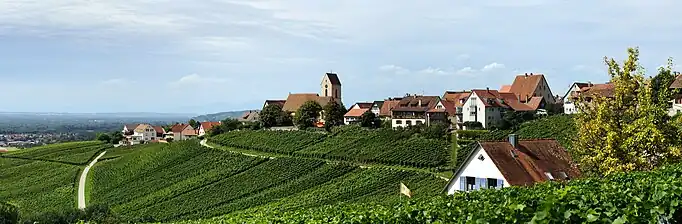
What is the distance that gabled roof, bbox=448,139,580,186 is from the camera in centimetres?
2828

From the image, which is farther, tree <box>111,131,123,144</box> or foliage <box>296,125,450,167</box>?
tree <box>111,131,123,144</box>

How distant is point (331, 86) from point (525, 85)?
49912 mm

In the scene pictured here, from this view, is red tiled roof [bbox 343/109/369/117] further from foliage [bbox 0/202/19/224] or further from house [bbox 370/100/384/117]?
foliage [bbox 0/202/19/224]

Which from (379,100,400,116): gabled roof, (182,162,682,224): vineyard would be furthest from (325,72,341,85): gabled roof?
(182,162,682,224): vineyard

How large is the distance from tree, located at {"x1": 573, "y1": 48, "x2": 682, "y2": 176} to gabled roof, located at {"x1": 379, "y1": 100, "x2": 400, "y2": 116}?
85855mm

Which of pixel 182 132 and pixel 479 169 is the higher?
pixel 479 169

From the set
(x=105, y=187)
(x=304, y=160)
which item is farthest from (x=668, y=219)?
(x=105, y=187)

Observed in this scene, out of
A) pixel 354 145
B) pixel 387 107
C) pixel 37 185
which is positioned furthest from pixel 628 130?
pixel 387 107

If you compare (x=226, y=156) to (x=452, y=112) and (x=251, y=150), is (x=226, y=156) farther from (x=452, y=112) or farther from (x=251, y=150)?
(x=452, y=112)

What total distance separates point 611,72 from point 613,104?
1.07 meters

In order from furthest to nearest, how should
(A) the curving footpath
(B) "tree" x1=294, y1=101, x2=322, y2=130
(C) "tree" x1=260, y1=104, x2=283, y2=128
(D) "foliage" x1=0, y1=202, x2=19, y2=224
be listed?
(C) "tree" x1=260, y1=104, x2=283, y2=128 → (B) "tree" x1=294, y1=101, x2=322, y2=130 → (A) the curving footpath → (D) "foliage" x1=0, y1=202, x2=19, y2=224

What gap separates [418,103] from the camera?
99.6m

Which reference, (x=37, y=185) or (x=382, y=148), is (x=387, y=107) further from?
(x=37, y=185)

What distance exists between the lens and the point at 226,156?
266 feet
